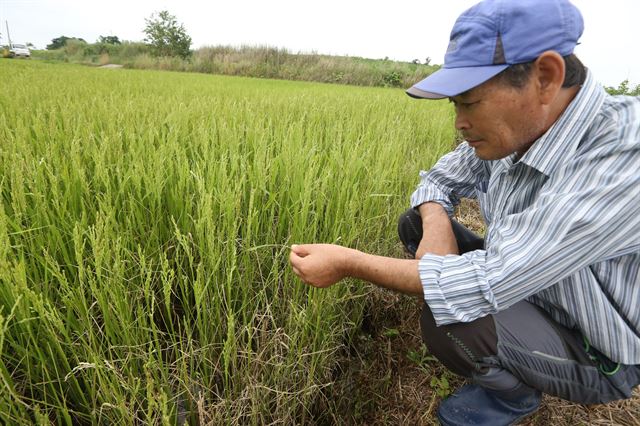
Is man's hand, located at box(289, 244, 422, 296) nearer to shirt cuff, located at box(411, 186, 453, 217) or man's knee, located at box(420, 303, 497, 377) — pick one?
man's knee, located at box(420, 303, 497, 377)

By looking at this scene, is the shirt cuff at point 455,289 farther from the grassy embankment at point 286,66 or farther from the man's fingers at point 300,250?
the grassy embankment at point 286,66

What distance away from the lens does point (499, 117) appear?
88 centimetres

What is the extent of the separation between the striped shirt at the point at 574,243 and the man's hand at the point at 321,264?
205 millimetres

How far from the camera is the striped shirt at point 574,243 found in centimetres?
75

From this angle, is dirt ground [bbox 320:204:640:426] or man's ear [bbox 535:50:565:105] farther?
dirt ground [bbox 320:204:640:426]

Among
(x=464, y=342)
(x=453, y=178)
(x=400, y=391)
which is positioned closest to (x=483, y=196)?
(x=453, y=178)

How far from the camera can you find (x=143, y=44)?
2602cm

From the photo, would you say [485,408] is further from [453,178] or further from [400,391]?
[453,178]

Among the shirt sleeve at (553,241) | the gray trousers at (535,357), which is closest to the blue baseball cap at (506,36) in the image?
the shirt sleeve at (553,241)

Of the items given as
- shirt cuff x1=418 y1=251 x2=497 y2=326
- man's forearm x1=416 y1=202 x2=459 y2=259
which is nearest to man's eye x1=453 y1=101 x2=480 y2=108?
shirt cuff x1=418 y1=251 x2=497 y2=326

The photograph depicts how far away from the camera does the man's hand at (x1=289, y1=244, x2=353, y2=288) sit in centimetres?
88

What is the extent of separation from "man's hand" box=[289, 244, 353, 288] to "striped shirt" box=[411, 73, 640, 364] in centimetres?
20

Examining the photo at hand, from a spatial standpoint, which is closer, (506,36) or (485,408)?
(506,36)

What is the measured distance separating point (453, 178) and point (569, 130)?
0.60 m
